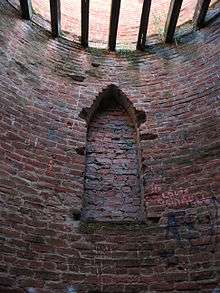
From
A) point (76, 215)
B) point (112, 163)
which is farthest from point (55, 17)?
point (76, 215)

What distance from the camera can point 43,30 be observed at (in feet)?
20.2

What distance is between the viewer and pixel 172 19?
232 inches

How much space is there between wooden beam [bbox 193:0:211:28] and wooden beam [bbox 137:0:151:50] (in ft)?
2.72

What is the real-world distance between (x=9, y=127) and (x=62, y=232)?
1348 millimetres

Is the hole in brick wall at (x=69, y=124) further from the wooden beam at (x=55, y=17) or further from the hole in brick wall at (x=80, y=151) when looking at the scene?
→ the wooden beam at (x=55, y=17)

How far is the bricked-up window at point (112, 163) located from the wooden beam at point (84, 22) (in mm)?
1075

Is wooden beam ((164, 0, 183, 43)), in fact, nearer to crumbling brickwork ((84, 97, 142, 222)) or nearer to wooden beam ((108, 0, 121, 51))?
wooden beam ((108, 0, 121, 51))

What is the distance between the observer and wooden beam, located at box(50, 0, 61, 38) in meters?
5.68

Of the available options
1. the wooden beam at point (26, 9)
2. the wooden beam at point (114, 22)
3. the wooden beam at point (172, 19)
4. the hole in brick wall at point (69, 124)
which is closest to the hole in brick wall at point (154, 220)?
the hole in brick wall at point (69, 124)

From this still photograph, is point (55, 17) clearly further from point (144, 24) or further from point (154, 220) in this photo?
point (154, 220)

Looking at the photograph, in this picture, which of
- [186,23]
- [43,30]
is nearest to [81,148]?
[43,30]

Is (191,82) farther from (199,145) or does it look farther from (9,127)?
(9,127)

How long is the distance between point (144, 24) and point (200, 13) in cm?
87

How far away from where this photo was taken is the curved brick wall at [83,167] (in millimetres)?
3486
